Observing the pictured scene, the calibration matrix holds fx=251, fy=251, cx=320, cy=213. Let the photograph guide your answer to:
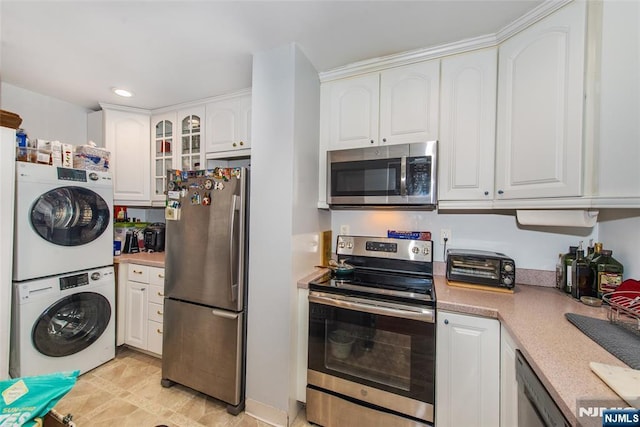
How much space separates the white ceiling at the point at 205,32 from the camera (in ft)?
4.42

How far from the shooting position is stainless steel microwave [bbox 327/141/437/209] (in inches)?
65.3

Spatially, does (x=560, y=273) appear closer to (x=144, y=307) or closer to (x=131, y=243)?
(x=144, y=307)

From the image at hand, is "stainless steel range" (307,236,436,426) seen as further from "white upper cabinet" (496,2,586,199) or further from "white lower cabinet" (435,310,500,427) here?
"white upper cabinet" (496,2,586,199)

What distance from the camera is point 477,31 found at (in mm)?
1521

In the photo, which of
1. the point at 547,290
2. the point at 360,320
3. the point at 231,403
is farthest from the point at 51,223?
the point at 547,290

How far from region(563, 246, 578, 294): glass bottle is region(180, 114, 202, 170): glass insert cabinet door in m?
2.96

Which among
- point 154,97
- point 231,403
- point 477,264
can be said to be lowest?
point 231,403

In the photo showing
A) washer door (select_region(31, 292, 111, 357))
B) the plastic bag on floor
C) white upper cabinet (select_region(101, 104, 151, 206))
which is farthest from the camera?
white upper cabinet (select_region(101, 104, 151, 206))

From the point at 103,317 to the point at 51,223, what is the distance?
0.91 meters

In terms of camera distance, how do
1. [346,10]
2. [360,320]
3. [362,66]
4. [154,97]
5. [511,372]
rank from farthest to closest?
1. [154,97]
2. [362,66]
3. [360,320]
4. [346,10]
5. [511,372]

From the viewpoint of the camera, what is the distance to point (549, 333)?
1.00m

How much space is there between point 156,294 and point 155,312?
164 millimetres

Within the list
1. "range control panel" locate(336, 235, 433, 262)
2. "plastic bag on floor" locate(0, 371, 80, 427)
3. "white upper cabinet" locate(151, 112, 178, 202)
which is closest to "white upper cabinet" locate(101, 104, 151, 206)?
"white upper cabinet" locate(151, 112, 178, 202)

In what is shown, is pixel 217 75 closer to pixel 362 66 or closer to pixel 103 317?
pixel 362 66
